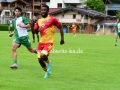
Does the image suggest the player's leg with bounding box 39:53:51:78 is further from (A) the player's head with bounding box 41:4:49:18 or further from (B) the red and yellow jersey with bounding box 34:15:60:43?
(A) the player's head with bounding box 41:4:49:18

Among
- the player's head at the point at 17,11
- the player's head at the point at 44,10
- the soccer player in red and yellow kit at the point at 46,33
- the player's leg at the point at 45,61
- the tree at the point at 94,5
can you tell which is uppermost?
the player's head at the point at 44,10

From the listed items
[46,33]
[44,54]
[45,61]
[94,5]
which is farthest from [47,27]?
[94,5]

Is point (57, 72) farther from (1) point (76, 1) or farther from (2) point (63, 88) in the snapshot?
(1) point (76, 1)

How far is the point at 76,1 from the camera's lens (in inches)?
3937

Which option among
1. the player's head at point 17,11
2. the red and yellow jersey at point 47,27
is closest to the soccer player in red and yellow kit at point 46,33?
the red and yellow jersey at point 47,27

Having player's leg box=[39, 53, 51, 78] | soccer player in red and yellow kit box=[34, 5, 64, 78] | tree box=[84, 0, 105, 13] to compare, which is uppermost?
soccer player in red and yellow kit box=[34, 5, 64, 78]

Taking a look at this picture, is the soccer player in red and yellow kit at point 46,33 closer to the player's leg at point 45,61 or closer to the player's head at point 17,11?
the player's leg at point 45,61

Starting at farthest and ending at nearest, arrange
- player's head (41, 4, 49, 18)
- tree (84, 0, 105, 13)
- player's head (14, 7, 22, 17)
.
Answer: tree (84, 0, 105, 13)
player's head (14, 7, 22, 17)
player's head (41, 4, 49, 18)

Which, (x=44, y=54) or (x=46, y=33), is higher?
(x=46, y=33)

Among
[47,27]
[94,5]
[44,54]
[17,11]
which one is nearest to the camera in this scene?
[44,54]

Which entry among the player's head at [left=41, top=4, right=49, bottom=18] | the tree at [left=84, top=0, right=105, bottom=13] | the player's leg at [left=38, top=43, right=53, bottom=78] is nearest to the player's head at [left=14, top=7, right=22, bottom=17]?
the player's head at [left=41, top=4, right=49, bottom=18]

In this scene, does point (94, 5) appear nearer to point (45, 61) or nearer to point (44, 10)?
point (45, 61)

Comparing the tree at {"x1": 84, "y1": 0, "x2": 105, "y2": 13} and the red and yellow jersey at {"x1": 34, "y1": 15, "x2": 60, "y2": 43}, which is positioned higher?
the red and yellow jersey at {"x1": 34, "y1": 15, "x2": 60, "y2": 43}

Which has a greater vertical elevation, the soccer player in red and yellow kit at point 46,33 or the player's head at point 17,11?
the player's head at point 17,11
